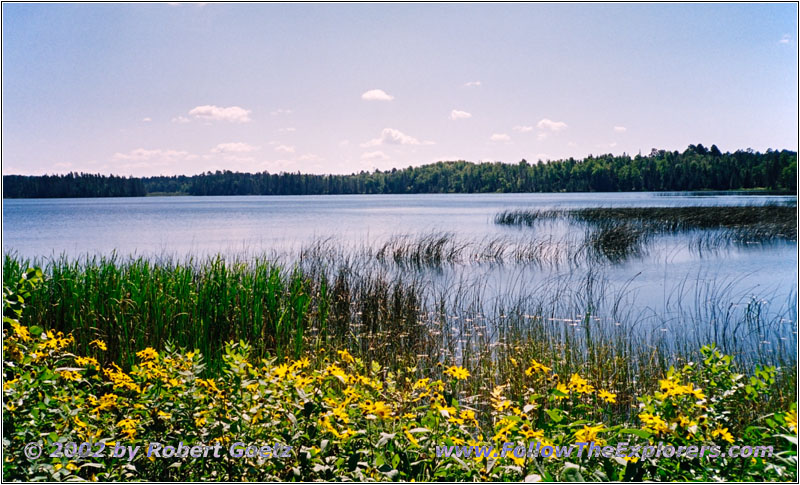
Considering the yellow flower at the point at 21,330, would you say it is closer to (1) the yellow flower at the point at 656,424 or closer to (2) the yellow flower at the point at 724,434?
(1) the yellow flower at the point at 656,424

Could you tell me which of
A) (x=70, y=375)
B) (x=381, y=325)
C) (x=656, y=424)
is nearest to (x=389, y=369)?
(x=381, y=325)

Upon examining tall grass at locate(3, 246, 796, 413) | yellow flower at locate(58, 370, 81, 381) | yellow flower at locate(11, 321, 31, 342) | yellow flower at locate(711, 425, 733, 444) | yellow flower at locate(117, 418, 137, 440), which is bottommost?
tall grass at locate(3, 246, 796, 413)

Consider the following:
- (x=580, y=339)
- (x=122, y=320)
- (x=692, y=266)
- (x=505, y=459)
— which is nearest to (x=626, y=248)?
(x=692, y=266)

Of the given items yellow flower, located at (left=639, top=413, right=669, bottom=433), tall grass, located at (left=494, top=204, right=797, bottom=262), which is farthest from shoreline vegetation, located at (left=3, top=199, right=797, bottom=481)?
tall grass, located at (left=494, top=204, right=797, bottom=262)

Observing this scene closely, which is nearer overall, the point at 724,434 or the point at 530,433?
the point at 530,433

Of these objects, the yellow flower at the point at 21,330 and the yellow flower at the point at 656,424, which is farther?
the yellow flower at the point at 21,330

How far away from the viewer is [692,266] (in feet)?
43.6

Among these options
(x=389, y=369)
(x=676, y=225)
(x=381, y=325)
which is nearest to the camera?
(x=389, y=369)

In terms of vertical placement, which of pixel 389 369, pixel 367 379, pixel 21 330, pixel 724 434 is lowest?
pixel 389 369

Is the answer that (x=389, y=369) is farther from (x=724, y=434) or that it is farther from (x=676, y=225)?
(x=676, y=225)

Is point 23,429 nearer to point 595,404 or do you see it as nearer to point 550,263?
point 595,404

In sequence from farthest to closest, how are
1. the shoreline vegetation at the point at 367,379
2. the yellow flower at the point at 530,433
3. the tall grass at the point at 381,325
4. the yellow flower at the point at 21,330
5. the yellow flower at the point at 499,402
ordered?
the tall grass at the point at 381,325, the yellow flower at the point at 21,330, the yellow flower at the point at 499,402, the shoreline vegetation at the point at 367,379, the yellow flower at the point at 530,433

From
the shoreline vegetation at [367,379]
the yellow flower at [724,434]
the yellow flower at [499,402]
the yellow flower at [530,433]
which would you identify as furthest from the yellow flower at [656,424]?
the yellow flower at [499,402]

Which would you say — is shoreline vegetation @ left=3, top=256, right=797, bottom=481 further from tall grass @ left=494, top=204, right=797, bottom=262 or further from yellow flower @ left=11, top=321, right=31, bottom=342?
tall grass @ left=494, top=204, right=797, bottom=262
